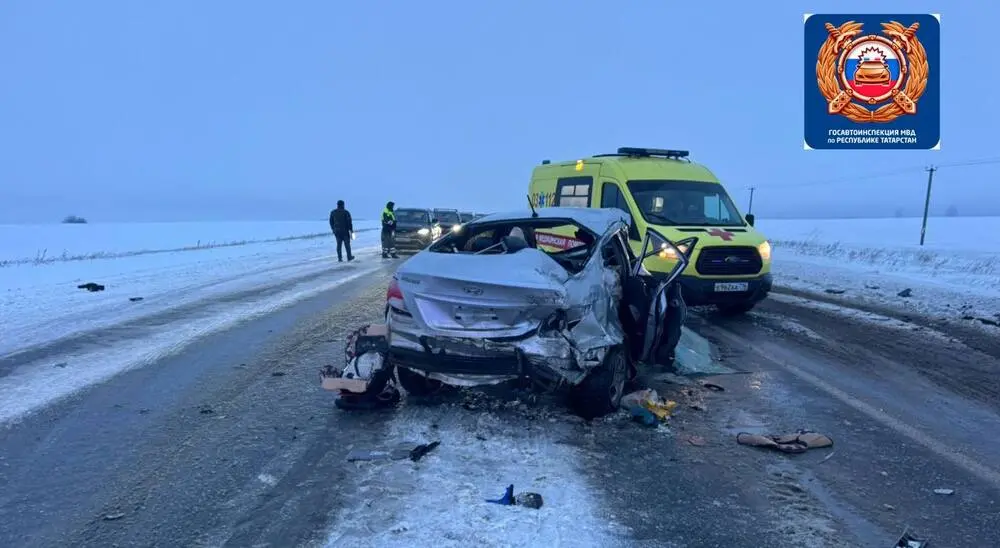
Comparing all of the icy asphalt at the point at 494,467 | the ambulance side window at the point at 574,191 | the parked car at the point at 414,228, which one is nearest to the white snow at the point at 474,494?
the icy asphalt at the point at 494,467

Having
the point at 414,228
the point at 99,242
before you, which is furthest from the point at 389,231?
the point at 99,242

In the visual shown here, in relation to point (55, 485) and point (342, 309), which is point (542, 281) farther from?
point (342, 309)

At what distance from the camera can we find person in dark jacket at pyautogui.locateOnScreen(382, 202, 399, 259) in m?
21.0

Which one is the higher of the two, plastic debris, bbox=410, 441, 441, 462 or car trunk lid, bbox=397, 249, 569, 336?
car trunk lid, bbox=397, 249, 569, 336

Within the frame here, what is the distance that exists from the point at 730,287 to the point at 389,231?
572 inches

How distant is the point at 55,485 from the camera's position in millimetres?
3547

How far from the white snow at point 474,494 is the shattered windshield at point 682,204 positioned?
589 cm

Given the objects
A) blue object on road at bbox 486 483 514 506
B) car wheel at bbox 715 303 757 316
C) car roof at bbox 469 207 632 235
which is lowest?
blue object on road at bbox 486 483 514 506

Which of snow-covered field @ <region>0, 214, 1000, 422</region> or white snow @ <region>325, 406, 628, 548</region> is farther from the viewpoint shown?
snow-covered field @ <region>0, 214, 1000, 422</region>

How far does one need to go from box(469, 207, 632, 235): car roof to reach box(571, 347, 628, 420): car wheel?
1.22 metres

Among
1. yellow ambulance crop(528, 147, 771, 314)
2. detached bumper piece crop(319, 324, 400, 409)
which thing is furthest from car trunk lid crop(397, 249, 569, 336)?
yellow ambulance crop(528, 147, 771, 314)

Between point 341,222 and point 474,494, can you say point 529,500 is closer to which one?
point 474,494

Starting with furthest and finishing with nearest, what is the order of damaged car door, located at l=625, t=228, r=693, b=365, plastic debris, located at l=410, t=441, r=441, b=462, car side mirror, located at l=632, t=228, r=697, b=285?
car side mirror, located at l=632, t=228, r=697, b=285
damaged car door, located at l=625, t=228, r=693, b=365
plastic debris, located at l=410, t=441, r=441, b=462

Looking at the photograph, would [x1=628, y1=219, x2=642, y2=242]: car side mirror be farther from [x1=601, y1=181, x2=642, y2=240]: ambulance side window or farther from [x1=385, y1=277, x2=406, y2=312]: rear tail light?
[x1=385, y1=277, x2=406, y2=312]: rear tail light
